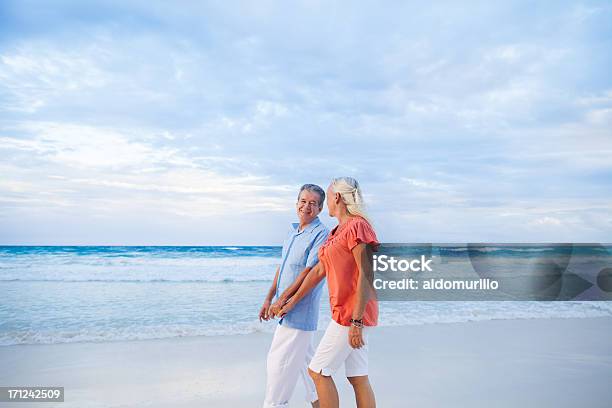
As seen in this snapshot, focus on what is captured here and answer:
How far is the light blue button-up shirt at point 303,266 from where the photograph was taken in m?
2.90

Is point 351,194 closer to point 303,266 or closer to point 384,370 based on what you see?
point 303,266

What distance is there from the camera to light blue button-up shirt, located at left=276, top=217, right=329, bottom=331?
9.53ft

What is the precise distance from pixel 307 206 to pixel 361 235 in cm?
58

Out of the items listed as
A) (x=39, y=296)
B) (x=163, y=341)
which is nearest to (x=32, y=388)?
(x=163, y=341)

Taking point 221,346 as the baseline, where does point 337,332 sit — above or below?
above

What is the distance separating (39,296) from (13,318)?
2.77 meters

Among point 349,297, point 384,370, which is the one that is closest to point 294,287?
point 349,297

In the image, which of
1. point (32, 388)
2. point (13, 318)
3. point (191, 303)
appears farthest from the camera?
point (191, 303)

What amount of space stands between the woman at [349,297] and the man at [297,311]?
0.93 ft

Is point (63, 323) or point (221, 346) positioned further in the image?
point (63, 323)

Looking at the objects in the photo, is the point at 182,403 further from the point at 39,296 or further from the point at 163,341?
the point at 39,296

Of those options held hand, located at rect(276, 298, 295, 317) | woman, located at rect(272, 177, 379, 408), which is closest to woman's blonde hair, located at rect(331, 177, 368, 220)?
woman, located at rect(272, 177, 379, 408)

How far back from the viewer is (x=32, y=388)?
14.6 feet

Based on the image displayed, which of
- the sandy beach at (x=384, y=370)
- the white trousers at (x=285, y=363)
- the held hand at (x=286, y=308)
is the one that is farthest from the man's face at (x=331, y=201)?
the sandy beach at (x=384, y=370)
